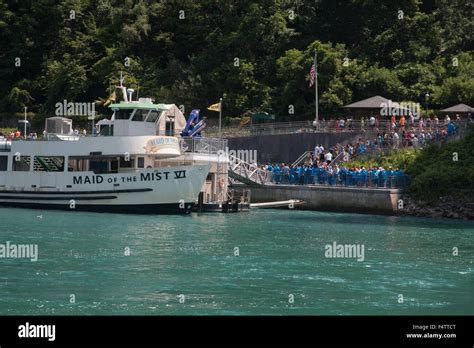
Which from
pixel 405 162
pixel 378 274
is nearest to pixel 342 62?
pixel 405 162

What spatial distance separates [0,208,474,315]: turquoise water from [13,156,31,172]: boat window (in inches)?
332

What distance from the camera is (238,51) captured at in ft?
258

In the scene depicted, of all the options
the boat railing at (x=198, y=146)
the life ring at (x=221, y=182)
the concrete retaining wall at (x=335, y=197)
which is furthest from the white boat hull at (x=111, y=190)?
the concrete retaining wall at (x=335, y=197)

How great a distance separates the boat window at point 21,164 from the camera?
2208 inches

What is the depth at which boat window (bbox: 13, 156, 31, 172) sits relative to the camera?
5609 centimetres

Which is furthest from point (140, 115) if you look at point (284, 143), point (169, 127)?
point (284, 143)

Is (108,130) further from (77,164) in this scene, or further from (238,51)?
(238,51)

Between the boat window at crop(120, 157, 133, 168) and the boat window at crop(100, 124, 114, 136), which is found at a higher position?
the boat window at crop(100, 124, 114, 136)

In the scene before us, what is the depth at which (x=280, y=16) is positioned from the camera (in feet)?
255

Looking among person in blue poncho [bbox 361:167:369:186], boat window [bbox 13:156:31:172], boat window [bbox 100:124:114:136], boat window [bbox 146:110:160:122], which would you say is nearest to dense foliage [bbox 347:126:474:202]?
person in blue poncho [bbox 361:167:369:186]

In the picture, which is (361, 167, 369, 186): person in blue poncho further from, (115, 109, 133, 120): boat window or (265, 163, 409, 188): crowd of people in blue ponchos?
(115, 109, 133, 120): boat window

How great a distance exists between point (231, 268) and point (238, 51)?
48.0m

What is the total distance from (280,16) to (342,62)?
7888 millimetres
